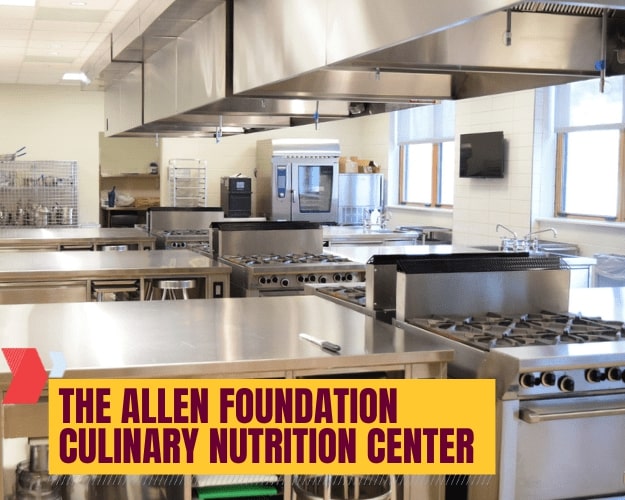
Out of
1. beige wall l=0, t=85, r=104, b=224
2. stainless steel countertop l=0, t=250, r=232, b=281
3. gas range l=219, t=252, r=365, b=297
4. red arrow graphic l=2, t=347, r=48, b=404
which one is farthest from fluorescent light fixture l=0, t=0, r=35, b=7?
beige wall l=0, t=85, r=104, b=224

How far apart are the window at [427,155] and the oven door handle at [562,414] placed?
7191 millimetres

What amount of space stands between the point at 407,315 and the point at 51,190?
9.81 meters

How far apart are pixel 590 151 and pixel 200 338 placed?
6.12m

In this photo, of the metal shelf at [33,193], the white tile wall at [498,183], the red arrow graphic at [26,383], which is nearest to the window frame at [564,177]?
the white tile wall at [498,183]

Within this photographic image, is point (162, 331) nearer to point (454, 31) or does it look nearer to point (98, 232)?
point (454, 31)

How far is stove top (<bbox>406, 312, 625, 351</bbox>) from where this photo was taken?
2.85m

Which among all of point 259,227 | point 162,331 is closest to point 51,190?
point 259,227

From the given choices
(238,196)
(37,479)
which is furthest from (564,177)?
(37,479)

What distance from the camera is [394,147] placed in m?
11.7

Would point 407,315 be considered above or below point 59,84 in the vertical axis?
below

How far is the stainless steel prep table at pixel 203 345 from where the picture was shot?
2432 millimetres

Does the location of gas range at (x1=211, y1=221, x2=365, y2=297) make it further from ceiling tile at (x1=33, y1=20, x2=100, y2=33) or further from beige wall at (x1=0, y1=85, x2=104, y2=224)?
beige wall at (x1=0, y1=85, x2=104, y2=224)

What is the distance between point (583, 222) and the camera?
7.63 meters

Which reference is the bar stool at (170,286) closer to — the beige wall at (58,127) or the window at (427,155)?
the window at (427,155)
